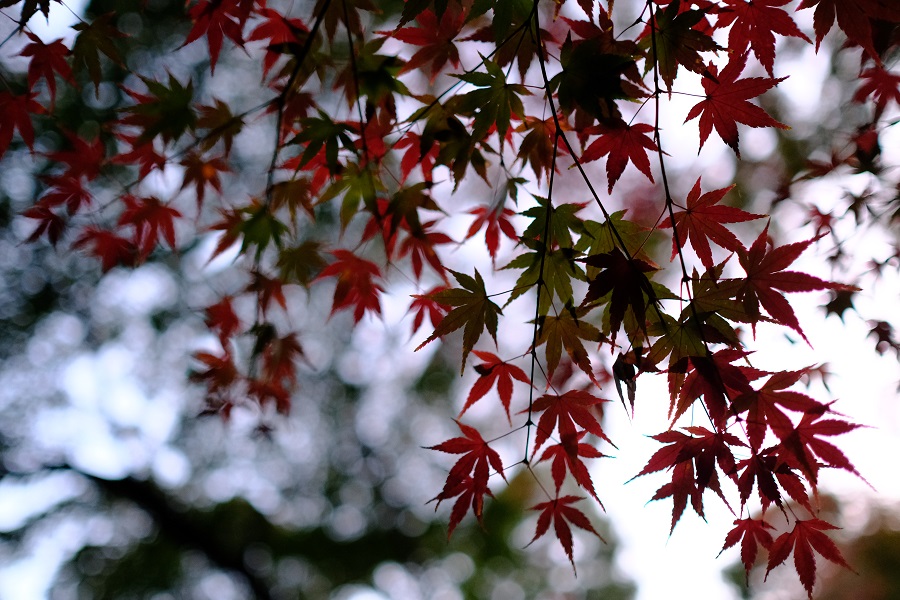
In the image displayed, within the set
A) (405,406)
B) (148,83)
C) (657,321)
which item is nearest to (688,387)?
(657,321)

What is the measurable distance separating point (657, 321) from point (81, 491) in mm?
4564

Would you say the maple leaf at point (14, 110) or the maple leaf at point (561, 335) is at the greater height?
the maple leaf at point (14, 110)

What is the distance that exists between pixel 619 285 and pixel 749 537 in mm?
441

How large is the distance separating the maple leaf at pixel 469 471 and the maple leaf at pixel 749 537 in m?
0.34

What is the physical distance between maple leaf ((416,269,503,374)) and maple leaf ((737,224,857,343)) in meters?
0.31

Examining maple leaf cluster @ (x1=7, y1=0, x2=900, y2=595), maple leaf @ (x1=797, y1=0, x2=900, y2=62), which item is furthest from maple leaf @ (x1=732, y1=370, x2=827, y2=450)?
maple leaf @ (x1=797, y1=0, x2=900, y2=62)

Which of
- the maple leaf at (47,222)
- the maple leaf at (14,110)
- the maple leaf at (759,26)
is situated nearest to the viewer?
the maple leaf at (759,26)

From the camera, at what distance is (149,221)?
133cm

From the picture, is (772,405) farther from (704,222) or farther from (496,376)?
(496,376)

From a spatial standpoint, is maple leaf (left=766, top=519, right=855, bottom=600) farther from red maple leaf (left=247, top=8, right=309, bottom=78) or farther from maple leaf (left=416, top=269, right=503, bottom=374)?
red maple leaf (left=247, top=8, right=309, bottom=78)

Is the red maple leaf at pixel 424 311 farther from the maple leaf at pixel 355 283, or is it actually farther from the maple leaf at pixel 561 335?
the maple leaf at pixel 561 335

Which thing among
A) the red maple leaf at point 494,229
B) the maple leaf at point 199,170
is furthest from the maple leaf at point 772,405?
the maple leaf at point 199,170

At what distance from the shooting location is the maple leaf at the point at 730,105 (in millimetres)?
741

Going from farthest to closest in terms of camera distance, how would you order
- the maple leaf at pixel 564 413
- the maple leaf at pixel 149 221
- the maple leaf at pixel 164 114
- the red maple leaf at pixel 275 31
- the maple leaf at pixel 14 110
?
the maple leaf at pixel 149 221 < the maple leaf at pixel 14 110 < the red maple leaf at pixel 275 31 < the maple leaf at pixel 164 114 < the maple leaf at pixel 564 413
